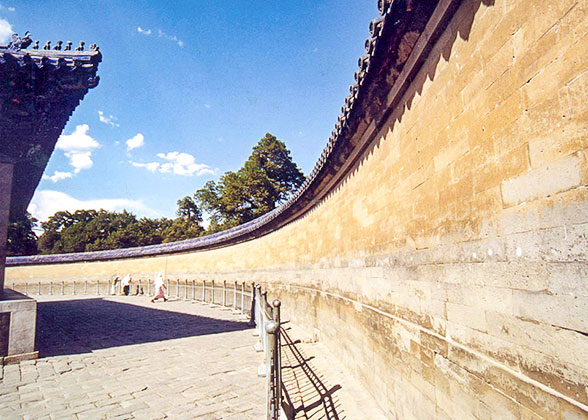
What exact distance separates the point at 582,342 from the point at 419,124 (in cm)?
261

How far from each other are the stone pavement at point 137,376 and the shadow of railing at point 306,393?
458 mm

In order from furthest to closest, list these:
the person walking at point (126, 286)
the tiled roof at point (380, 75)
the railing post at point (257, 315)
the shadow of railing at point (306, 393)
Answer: the person walking at point (126, 286)
the railing post at point (257, 315)
the shadow of railing at point (306, 393)
the tiled roof at point (380, 75)

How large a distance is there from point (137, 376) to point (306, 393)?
114 inches

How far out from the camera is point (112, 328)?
1073cm

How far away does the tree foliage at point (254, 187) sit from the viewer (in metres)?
34.8

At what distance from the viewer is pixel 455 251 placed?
3010mm

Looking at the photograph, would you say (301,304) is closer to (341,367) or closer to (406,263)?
(341,367)

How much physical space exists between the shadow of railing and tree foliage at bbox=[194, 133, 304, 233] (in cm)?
2788

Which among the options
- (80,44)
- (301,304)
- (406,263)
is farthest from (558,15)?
(301,304)

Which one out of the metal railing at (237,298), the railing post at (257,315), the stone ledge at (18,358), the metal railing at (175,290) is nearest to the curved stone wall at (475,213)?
the metal railing at (237,298)

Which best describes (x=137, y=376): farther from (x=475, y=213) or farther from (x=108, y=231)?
(x=108, y=231)

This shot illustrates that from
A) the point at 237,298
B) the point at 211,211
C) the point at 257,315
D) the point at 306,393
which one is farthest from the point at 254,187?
the point at 306,393

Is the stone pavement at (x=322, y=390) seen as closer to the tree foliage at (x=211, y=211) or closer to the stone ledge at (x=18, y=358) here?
the stone ledge at (x=18, y=358)

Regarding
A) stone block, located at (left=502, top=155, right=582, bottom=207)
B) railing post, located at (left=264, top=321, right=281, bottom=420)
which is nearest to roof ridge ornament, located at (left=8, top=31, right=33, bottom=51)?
railing post, located at (left=264, top=321, right=281, bottom=420)
